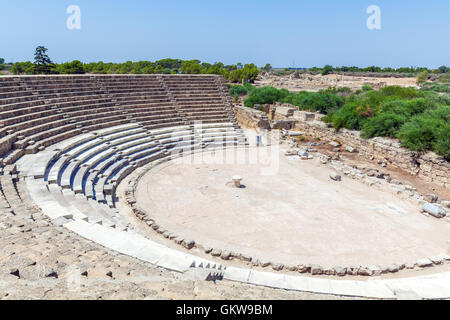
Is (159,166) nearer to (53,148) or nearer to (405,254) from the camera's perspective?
(53,148)

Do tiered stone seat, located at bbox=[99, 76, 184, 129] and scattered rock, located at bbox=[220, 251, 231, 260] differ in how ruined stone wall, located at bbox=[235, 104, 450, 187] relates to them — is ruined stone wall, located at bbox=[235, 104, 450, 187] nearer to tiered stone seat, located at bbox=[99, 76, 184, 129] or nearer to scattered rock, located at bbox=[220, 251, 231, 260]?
tiered stone seat, located at bbox=[99, 76, 184, 129]

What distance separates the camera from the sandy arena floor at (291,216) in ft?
31.6

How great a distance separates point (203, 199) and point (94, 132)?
9517 millimetres

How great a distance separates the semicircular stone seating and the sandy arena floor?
7.69ft

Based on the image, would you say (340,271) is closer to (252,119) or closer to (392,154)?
(392,154)

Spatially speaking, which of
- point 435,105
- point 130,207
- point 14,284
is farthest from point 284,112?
point 14,284

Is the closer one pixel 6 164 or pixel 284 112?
pixel 6 164

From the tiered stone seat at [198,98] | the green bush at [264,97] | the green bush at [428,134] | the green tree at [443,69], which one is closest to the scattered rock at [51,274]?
the green bush at [428,134]

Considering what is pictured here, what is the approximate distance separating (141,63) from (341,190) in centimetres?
5613

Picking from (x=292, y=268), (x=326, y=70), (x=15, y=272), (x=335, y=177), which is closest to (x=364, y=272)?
(x=292, y=268)

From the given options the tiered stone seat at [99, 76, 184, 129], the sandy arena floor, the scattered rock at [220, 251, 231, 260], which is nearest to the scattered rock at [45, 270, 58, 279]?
the scattered rock at [220, 251, 231, 260]

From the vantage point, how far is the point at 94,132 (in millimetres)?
18562

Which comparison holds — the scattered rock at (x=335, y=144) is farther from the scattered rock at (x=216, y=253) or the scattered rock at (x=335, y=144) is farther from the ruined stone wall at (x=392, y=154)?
the scattered rock at (x=216, y=253)

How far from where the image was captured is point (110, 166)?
15.6 meters
